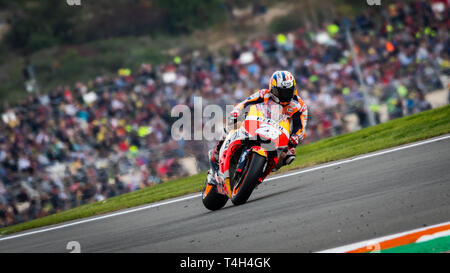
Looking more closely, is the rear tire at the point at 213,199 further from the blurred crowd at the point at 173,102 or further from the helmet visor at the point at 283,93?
the blurred crowd at the point at 173,102

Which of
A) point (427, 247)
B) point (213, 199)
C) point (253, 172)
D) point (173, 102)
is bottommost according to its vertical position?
point (213, 199)

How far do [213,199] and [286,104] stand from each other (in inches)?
62.6

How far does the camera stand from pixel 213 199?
807 cm

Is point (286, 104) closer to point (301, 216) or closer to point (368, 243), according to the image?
point (301, 216)

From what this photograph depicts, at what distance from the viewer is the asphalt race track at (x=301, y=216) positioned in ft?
17.8

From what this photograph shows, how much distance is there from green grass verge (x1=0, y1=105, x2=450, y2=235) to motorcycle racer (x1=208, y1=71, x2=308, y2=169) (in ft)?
11.9

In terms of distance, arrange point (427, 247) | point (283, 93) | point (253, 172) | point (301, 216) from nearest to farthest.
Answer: point (427, 247)
point (301, 216)
point (253, 172)
point (283, 93)

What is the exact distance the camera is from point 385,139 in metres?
12.1

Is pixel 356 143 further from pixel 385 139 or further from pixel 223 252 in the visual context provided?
pixel 223 252

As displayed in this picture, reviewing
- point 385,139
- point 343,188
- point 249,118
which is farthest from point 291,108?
point 385,139

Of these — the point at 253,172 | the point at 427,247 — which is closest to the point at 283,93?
the point at 253,172

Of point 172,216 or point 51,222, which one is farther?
point 51,222

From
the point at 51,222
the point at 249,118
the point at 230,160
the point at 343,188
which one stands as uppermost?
the point at 249,118
